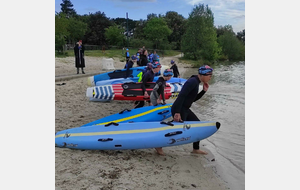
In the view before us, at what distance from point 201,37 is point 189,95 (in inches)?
1645

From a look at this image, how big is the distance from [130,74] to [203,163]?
6348mm

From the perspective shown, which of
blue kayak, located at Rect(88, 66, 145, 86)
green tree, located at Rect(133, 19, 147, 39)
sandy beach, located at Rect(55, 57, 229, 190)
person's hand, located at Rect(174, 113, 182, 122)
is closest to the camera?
sandy beach, located at Rect(55, 57, 229, 190)

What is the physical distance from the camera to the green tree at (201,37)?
4256 cm

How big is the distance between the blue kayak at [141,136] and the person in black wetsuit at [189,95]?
0.70ft

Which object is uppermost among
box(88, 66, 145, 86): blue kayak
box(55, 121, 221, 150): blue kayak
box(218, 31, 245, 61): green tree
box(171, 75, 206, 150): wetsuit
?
box(218, 31, 245, 61): green tree

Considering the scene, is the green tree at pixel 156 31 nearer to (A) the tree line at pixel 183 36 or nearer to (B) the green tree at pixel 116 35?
(A) the tree line at pixel 183 36

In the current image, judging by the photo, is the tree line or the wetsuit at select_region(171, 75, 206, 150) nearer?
the wetsuit at select_region(171, 75, 206, 150)

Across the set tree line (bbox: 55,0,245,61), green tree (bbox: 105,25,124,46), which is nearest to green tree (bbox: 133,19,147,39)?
tree line (bbox: 55,0,245,61)

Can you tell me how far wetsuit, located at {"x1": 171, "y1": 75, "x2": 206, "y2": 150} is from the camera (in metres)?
3.96

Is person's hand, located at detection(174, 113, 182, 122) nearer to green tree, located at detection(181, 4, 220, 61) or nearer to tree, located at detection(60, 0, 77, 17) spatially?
green tree, located at detection(181, 4, 220, 61)

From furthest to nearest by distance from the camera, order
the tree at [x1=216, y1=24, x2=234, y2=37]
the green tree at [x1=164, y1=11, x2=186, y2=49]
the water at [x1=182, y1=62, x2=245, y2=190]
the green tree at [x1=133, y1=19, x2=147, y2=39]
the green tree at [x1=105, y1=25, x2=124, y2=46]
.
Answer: the green tree at [x1=164, y1=11, x2=186, y2=49] → the green tree at [x1=133, y1=19, x2=147, y2=39] → the tree at [x1=216, y1=24, x2=234, y2=37] → the green tree at [x1=105, y1=25, x2=124, y2=46] → the water at [x1=182, y1=62, x2=245, y2=190]

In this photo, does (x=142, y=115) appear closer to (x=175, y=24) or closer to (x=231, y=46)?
(x=231, y=46)

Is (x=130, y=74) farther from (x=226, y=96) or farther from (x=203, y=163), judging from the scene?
(x=203, y=163)

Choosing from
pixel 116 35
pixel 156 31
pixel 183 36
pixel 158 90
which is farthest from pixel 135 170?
pixel 183 36
